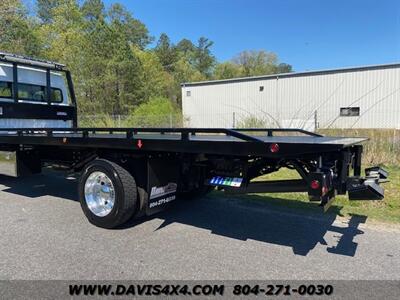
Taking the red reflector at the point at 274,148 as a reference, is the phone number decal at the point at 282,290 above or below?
below

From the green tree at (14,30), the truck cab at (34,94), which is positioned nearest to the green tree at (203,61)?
the green tree at (14,30)

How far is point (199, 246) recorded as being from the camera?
14.1ft

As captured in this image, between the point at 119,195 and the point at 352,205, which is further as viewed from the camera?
the point at 352,205

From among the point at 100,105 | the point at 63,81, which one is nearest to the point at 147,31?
the point at 100,105

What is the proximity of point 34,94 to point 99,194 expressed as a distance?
4227 millimetres

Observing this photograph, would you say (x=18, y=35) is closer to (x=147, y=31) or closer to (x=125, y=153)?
(x=125, y=153)

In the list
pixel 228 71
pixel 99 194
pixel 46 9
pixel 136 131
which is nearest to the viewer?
pixel 136 131

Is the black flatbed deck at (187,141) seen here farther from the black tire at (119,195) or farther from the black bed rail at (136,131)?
the black tire at (119,195)

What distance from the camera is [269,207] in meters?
Result: 6.01

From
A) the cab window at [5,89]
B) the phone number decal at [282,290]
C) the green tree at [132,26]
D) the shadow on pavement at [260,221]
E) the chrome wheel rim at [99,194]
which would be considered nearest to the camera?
the phone number decal at [282,290]

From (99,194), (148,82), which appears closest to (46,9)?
(148,82)

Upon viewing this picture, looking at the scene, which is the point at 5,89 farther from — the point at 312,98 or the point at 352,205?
the point at 312,98

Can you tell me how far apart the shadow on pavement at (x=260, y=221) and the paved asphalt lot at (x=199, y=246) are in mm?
13

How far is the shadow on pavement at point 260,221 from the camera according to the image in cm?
448
